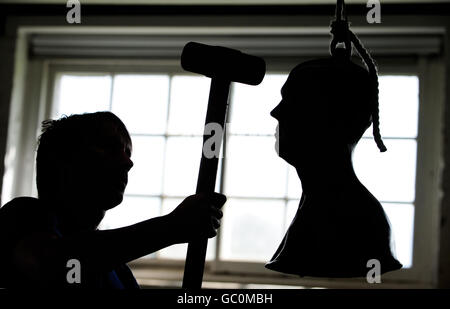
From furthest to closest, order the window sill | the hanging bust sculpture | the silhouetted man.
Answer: the window sill → the silhouetted man → the hanging bust sculpture

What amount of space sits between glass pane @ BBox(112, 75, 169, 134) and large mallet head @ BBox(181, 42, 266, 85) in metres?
1.56

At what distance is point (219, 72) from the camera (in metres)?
1.01

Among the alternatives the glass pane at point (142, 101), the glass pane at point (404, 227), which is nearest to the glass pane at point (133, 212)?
the glass pane at point (142, 101)

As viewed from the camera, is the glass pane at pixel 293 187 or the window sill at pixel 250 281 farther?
the glass pane at pixel 293 187

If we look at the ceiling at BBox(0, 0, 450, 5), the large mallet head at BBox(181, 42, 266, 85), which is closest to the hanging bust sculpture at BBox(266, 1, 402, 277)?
the large mallet head at BBox(181, 42, 266, 85)

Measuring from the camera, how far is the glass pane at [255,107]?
8.24 ft

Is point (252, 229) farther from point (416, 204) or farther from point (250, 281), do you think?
point (416, 204)

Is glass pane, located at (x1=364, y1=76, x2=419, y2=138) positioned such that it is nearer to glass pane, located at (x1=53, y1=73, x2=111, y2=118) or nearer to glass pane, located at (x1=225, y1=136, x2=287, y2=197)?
glass pane, located at (x1=225, y1=136, x2=287, y2=197)

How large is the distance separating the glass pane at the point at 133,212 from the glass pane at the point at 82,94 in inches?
15.4

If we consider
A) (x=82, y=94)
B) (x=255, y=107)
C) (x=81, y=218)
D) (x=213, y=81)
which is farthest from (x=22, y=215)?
(x=82, y=94)

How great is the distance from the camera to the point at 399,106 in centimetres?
244

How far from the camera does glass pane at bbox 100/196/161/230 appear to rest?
252cm

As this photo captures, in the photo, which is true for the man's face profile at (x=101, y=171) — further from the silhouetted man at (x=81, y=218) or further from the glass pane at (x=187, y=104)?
the glass pane at (x=187, y=104)
